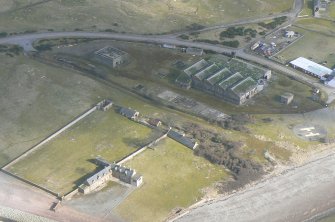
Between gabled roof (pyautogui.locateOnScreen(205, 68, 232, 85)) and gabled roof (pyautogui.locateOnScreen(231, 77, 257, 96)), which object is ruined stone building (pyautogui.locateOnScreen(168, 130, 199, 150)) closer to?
gabled roof (pyautogui.locateOnScreen(231, 77, 257, 96))

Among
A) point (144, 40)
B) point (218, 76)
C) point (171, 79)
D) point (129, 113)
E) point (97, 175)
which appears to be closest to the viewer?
point (97, 175)

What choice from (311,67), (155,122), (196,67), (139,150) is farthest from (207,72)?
(139,150)

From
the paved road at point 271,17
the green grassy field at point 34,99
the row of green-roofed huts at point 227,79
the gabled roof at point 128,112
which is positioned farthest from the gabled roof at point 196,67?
the paved road at point 271,17

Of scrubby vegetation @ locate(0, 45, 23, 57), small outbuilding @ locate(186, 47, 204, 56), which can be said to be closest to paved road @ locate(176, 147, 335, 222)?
small outbuilding @ locate(186, 47, 204, 56)

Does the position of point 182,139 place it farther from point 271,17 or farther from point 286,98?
point 271,17

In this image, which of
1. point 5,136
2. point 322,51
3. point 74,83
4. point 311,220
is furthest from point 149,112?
point 322,51

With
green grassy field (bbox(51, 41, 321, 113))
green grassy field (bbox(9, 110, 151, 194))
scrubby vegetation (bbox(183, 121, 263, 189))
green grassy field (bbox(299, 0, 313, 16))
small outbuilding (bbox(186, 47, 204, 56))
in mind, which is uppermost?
green grassy field (bbox(299, 0, 313, 16))
